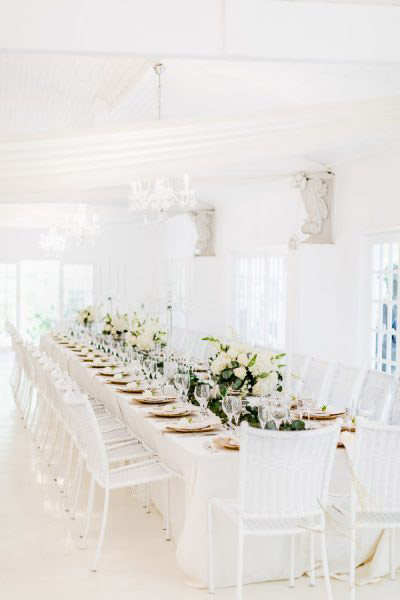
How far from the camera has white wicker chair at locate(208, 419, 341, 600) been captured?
11.2ft

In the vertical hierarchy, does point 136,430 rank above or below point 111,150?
below

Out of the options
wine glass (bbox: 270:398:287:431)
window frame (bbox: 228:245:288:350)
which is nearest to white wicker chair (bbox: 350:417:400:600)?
wine glass (bbox: 270:398:287:431)

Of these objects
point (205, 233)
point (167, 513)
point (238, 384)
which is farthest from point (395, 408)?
point (205, 233)

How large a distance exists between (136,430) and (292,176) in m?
3.85

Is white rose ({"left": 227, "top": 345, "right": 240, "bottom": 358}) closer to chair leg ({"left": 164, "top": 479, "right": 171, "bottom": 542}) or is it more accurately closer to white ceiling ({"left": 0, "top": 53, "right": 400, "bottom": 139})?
chair leg ({"left": 164, "top": 479, "right": 171, "bottom": 542})

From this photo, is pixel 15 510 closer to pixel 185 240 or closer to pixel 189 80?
pixel 189 80

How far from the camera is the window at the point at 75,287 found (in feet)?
50.3

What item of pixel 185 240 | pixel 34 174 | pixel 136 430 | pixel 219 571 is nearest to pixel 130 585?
pixel 219 571

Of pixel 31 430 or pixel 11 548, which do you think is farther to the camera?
pixel 31 430

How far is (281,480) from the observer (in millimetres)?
3467

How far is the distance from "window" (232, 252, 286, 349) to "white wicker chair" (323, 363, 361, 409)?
3626 millimetres

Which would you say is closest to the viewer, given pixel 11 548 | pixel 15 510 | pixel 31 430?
pixel 11 548

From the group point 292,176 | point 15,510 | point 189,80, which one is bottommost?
point 15,510

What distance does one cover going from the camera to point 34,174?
141 inches
